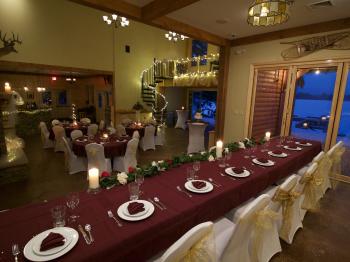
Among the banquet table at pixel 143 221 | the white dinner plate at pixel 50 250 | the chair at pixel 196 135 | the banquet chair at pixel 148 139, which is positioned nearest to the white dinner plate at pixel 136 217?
the banquet table at pixel 143 221

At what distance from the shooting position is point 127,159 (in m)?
4.29

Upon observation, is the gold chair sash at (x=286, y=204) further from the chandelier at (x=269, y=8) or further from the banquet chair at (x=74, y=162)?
the banquet chair at (x=74, y=162)

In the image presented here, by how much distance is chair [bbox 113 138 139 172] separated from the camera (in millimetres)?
4125

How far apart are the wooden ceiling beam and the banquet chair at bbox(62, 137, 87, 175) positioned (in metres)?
2.86

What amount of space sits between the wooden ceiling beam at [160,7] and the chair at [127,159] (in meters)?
2.23

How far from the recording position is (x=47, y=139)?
6.39 m

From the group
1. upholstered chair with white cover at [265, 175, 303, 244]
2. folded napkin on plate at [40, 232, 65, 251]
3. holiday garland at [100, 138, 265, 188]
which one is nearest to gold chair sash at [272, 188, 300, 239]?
upholstered chair with white cover at [265, 175, 303, 244]

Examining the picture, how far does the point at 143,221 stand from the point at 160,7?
3.17 m

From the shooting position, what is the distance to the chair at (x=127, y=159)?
13.5 ft

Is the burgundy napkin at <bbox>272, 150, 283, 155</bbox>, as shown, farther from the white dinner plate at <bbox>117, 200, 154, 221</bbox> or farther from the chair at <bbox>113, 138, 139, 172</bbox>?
the chair at <bbox>113, 138, 139, 172</bbox>

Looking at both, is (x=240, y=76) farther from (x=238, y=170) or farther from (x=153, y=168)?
(x=153, y=168)

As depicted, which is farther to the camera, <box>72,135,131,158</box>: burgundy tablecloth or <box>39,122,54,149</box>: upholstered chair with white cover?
<box>39,122,54,149</box>: upholstered chair with white cover

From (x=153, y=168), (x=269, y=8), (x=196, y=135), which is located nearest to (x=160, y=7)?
(x=269, y=8)

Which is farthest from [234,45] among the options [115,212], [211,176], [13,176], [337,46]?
[13,176]
